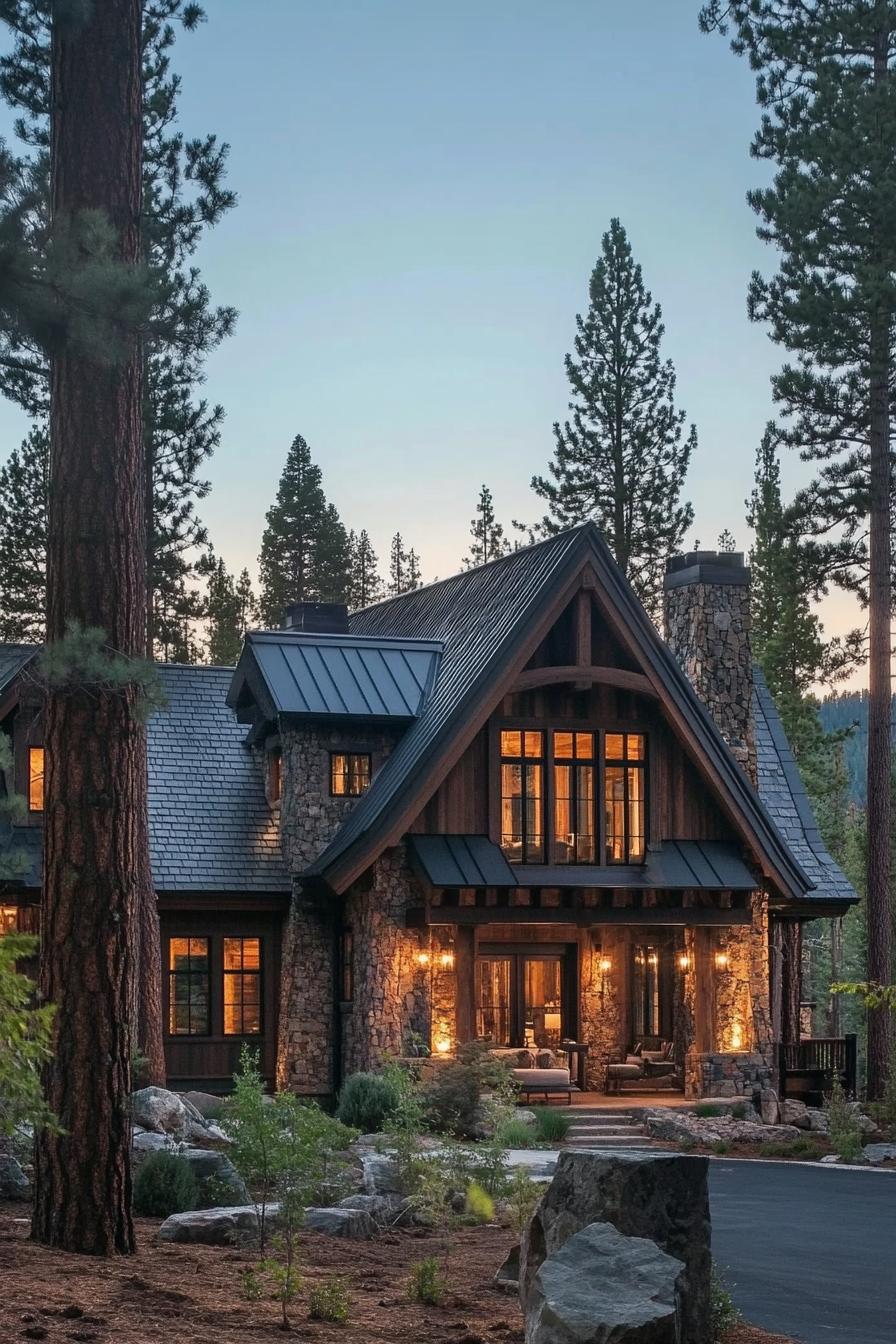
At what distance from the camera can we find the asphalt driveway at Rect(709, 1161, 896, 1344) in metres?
10.1

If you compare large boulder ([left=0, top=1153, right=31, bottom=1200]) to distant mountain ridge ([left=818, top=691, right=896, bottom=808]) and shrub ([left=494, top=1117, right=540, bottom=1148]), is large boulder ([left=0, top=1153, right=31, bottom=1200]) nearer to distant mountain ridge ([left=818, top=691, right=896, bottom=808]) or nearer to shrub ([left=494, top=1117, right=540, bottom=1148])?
shrub ([left=494, top=1117, right=540, bottom=1148])

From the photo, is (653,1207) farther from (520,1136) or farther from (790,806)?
(790,806)

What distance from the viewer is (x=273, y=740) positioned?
26.4 m

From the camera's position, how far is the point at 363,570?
64875 mm

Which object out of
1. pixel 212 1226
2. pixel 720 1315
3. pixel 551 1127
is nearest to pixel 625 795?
pixel 551 1127

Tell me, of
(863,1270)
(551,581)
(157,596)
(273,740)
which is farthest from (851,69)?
(863,1270)

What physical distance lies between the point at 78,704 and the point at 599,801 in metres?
15.1

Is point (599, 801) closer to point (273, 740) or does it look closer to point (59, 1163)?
point (273, 740)

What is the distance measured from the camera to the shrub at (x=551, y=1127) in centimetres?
2103

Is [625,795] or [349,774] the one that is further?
[349,774]

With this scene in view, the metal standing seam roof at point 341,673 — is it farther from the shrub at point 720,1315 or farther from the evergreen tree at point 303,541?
the evergreen tree at point 303,541

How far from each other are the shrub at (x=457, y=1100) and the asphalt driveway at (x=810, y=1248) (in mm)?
2715

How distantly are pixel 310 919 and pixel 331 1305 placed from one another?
16.3 metres

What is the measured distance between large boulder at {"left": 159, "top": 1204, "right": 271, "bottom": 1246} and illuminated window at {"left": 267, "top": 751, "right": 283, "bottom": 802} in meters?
14.9
